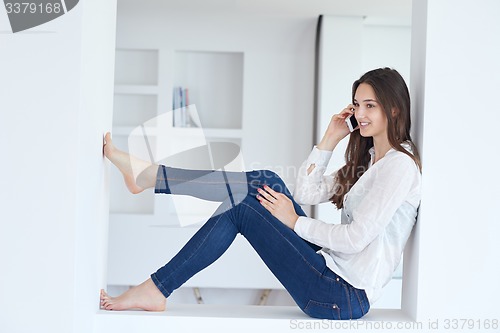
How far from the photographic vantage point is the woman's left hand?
8.13ft

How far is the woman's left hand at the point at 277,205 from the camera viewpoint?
2.48 metres

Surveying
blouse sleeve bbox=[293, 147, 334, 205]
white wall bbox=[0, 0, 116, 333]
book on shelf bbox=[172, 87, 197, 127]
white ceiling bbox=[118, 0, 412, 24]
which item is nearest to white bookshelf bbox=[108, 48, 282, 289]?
book on shelf bbox=[172, 87, 197, 127]

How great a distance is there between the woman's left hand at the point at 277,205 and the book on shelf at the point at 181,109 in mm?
2645

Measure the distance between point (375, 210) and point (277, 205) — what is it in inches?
14.9

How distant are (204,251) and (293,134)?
267 cm

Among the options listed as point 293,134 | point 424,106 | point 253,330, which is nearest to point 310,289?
point 253,330

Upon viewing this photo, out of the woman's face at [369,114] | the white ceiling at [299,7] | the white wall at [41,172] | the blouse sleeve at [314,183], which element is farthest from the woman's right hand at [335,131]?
the white ceiling at [299,7]

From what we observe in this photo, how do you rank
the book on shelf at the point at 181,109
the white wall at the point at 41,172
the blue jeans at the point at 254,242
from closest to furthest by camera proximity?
the white wall at the point at 41,172 < the blue jeans at the point at 254,242 < the book on shelf at the point at 181,109

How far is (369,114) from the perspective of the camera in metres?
2.49

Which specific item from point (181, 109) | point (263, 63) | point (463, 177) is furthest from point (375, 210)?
point (181, 109)

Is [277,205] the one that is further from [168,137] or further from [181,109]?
[181,109]

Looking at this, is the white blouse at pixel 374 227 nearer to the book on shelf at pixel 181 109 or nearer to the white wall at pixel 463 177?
the white wall at pixel 463 177

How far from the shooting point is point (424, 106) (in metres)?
2.40

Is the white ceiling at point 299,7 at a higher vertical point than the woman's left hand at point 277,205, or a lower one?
higher
